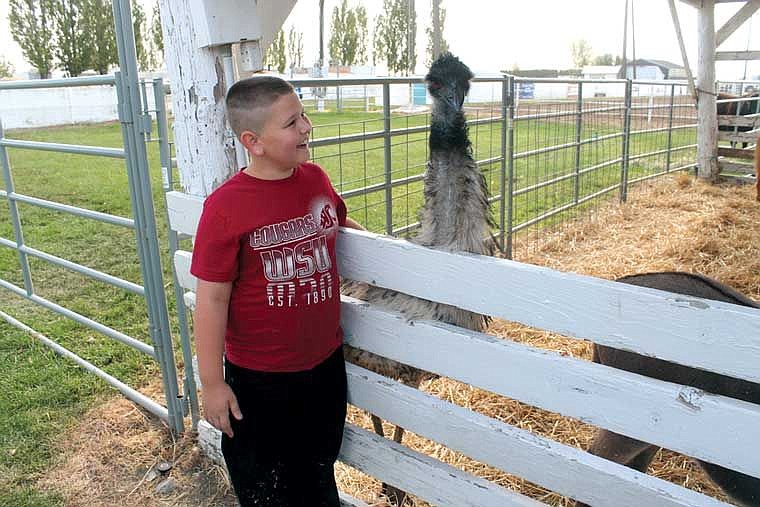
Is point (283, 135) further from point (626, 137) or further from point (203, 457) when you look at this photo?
point (626, 137)

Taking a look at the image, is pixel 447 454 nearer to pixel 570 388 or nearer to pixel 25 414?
pixel 570 388

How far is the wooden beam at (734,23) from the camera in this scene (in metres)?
9.38

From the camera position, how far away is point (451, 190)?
219cm

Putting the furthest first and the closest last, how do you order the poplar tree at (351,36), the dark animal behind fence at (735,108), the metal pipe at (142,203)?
the poplar tree at (351,36) → the dark animal behind fence at (735,108) → the metal pipe at (142,203)

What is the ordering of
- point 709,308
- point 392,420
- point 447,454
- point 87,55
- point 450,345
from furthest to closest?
point 87,55, point 447,454, point 392,420, point 450,345, point 709,308

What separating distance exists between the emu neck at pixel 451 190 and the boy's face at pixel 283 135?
1.68 feet

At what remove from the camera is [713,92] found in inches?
384

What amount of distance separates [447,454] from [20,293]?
385 cm

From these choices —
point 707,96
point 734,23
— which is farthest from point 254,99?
point 734,23

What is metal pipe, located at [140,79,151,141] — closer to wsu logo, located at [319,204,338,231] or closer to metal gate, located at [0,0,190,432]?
metal gate, located at [0,0,190,432]

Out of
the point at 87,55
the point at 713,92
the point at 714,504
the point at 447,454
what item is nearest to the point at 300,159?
the point at 714,504

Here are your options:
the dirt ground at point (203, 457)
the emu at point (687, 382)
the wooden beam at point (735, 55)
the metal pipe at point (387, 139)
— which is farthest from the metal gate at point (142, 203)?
the wooden beam at point (735, 55)

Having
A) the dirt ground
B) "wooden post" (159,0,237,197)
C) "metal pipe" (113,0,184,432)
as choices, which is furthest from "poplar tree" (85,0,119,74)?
"wooden post" (159,0,237,197)

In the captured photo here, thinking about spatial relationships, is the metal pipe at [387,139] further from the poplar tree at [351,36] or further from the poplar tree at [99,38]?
the poplar tree at [351,36]
